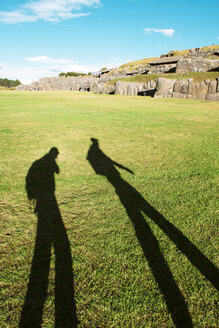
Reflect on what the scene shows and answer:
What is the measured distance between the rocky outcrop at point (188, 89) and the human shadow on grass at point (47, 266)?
26.3 m

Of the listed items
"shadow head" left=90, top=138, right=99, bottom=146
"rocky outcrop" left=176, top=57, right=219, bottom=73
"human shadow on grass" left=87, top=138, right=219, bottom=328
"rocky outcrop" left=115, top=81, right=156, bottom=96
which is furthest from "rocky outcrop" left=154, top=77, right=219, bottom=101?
"human shadow on grass" left=87, top=138, right=219, bottom=328

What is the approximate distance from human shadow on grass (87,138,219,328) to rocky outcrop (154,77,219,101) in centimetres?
2514

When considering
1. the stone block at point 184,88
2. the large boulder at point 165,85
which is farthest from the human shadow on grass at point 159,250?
the large boulder at point 165,85

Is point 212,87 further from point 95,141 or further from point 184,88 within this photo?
point 95,141

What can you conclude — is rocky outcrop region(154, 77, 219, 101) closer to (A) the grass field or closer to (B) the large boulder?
(B) the large boulder

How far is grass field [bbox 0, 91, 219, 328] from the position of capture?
1.96 meters

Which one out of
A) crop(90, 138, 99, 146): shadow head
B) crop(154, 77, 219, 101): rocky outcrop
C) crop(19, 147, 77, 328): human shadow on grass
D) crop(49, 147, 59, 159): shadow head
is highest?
crop(154, 77, 219, 101): rocky outcrop

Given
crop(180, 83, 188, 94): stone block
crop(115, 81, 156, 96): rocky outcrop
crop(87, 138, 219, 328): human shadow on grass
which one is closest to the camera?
crop(87, 138, 219, 328): human shadow on grass

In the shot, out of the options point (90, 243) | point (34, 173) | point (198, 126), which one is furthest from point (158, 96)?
point (90, 243)

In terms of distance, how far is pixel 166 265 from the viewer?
245 cm

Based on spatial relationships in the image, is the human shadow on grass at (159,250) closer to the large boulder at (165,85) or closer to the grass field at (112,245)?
the grass field at (112,245)

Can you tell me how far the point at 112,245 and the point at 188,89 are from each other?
27.5 m

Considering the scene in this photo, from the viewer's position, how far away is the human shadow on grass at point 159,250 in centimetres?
201

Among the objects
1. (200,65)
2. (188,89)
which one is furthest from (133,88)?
(200,65)
